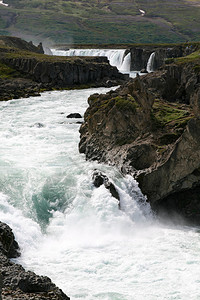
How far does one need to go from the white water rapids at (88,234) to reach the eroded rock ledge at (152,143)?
1.29 meters

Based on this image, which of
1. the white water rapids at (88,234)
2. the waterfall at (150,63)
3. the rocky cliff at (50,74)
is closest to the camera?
the white water rapids at (88,234)

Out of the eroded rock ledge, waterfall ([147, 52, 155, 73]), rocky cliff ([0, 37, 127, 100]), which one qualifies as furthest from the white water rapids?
waterfall ([147, 52, 155, 73])

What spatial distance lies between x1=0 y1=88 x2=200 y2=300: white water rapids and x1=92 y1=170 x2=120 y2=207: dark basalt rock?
16.3 inches

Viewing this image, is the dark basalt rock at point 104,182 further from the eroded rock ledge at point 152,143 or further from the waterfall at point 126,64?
the waterfall at point 126,64

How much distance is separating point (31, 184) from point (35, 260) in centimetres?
769

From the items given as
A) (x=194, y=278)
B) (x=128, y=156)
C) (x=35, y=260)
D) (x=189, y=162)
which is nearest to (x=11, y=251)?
(x=35, y=260)

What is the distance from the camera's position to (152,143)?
96.5 ft

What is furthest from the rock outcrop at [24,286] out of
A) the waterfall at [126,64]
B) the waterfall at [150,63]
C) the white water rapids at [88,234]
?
the waterfall at [126,64]

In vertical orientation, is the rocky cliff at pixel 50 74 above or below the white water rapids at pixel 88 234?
above

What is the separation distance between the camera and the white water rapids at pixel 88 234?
19328mm

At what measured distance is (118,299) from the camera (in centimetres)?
1803

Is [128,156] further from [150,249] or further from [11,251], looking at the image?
[11,251]

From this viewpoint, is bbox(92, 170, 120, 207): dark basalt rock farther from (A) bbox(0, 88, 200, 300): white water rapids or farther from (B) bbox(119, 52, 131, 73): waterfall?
(B) bbox(119, 52, 131, 73): waterfall

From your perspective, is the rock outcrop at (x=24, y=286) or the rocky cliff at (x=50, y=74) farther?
the rocky cliff at (x=50, y=74)
